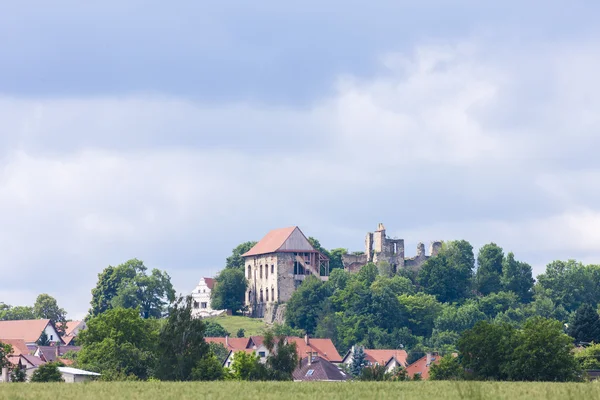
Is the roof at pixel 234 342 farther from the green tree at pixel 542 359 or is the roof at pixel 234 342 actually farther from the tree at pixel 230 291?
the green tree at pixel 542 359

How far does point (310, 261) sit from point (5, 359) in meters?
94.8

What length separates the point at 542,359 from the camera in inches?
3167

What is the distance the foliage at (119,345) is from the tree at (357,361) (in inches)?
1512

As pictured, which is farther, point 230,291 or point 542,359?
point 230,291

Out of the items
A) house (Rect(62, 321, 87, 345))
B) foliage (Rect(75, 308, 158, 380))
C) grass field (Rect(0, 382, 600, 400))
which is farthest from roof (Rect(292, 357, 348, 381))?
grass field (Rect(0, 382, 600, 400))

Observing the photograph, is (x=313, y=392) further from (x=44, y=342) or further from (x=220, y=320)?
(x=220, y=320)

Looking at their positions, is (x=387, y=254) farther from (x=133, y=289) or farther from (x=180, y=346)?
(x=180, y=346)

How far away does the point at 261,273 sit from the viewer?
7534 inches

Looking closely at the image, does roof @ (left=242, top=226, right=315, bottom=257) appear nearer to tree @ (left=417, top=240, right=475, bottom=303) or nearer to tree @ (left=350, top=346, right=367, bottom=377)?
tree @ (left=417, top=240, right=475, bottom=303)

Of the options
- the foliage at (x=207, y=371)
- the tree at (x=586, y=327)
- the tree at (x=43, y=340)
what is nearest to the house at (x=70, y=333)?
the tree at (x=43, y=340)

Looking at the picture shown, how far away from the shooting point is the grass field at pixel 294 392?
43.9 metres

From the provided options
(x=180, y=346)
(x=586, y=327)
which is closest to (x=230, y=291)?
(x=586, y=327)

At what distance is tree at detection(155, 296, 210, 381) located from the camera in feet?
277

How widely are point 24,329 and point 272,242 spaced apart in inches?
1536
